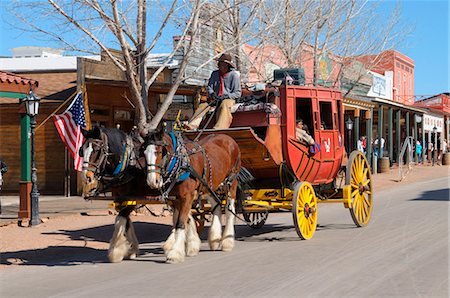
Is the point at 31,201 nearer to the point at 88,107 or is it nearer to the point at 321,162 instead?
the point at 321,162

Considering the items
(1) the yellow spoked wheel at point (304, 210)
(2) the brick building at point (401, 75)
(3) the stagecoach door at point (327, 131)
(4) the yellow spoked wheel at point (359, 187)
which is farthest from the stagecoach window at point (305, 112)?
(2) the brick building at point (401, 75)

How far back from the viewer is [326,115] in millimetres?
13219

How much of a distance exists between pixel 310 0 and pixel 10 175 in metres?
12.7

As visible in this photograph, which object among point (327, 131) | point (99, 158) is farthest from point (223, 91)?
point (99, 158)

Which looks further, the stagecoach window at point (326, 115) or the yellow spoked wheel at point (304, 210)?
the stagecoach window at point (326, 115)

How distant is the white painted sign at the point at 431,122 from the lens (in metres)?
49.0

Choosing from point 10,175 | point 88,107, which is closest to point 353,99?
point 88,107

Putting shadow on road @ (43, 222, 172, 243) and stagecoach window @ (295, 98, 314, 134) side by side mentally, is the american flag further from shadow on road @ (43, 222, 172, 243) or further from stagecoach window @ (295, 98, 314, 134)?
stagecoach window @ (295, 98, 314, 134)

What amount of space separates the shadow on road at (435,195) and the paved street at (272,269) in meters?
6.51

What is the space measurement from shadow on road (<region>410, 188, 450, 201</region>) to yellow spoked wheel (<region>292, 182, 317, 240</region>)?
Answer: 883 cm

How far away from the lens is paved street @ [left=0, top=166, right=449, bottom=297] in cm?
751

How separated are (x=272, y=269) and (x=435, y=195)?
1363 centimetres

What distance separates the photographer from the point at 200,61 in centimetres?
2573

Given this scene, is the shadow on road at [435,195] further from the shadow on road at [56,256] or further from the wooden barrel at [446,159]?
the wooden barrel at [446,159]
